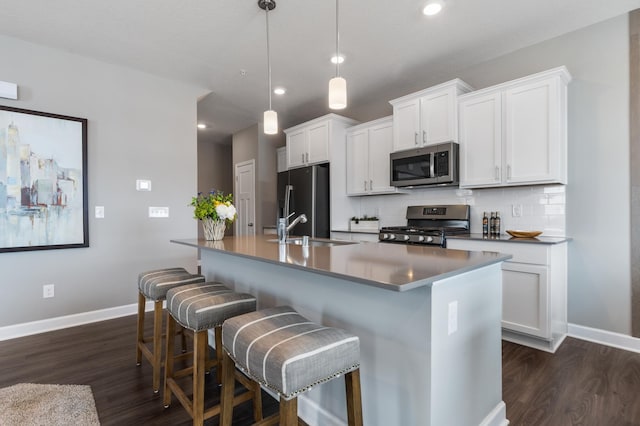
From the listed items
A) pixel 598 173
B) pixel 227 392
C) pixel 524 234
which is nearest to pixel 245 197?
pixel 524 234

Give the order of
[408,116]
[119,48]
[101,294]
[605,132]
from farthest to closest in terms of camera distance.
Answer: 1. [408,116]
2. [101,294]
3. [119,48]
4. [605,132]

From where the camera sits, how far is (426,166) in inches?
135

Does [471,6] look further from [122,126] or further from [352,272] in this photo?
[122,126]

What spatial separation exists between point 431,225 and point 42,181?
13.1ft

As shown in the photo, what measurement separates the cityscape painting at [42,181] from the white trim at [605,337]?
15.4ft

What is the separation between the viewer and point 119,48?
309 centimetres

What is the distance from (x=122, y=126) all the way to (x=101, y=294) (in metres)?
1.80

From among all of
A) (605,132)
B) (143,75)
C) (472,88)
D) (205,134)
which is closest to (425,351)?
(605,132)

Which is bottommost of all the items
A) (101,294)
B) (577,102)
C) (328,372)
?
(101,294)

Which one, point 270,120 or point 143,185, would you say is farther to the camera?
point 143,185

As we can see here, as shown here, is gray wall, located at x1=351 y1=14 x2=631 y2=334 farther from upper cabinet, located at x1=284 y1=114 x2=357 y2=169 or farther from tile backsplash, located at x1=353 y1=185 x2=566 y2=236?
upper cabinet, located at x1=284 y1=114 x2=357 y2=169

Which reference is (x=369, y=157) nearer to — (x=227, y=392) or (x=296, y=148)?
(x=296, y=148)

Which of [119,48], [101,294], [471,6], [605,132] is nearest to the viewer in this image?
[471,6]

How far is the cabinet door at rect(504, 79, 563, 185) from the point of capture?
8.77ft
